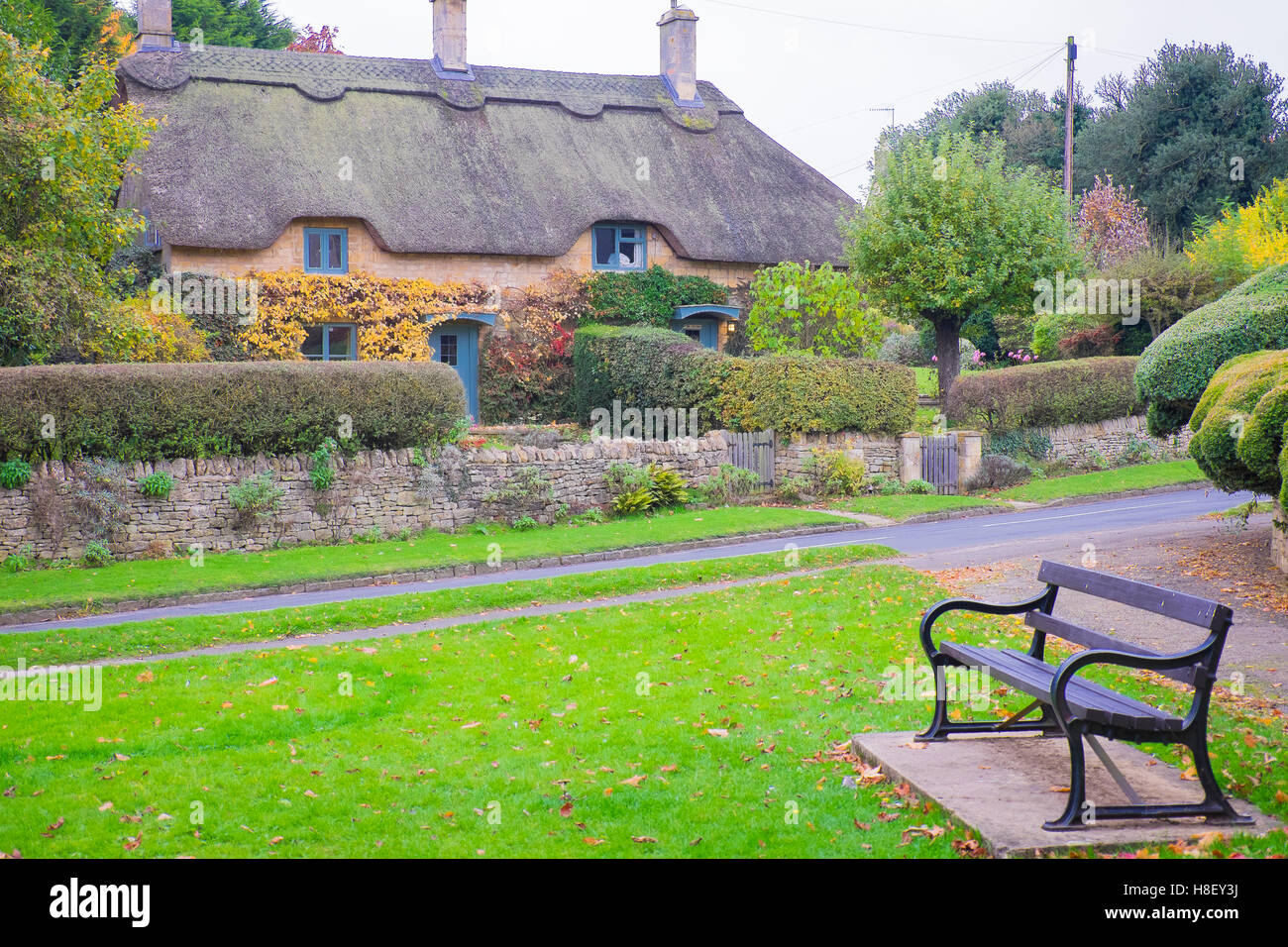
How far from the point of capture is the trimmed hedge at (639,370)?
24.2 m

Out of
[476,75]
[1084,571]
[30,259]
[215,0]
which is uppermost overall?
[215,0]

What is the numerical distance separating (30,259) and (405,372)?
5.75 meters

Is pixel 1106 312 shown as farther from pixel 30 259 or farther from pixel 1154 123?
pixel 30 259

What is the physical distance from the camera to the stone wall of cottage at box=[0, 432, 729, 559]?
15836 millimetres

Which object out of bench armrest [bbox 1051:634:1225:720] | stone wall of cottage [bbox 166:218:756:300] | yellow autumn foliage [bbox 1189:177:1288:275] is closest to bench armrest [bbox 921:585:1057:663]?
bench armrest [bbox 1051:634:1225:720]

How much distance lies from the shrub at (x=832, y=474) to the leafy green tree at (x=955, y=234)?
549 cm

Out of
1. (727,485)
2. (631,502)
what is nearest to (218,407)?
(631,502)

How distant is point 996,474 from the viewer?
23969mm

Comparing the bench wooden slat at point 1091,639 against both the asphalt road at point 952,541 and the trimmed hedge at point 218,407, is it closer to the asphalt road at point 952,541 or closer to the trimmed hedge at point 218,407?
the asphalt road at point 952,541

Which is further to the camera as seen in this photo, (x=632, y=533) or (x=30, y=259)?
(x=632, y=533)

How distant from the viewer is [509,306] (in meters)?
28.3

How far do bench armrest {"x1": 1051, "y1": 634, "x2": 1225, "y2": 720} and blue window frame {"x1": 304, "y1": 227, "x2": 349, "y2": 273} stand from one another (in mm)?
23784

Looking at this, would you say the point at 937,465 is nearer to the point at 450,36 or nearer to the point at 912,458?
the point at 912,458
